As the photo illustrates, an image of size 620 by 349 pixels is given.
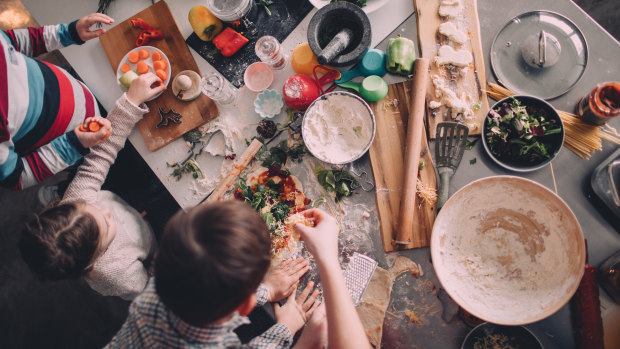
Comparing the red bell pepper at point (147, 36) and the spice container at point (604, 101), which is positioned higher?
the red bell pepper at point (147, 36)

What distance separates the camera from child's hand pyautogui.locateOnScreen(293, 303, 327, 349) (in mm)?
1122

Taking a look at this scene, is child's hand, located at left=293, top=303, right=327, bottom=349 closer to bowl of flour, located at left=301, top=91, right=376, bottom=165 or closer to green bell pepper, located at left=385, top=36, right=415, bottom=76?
bowl of flour, located at left=301, top=91, right=376, bottom=165

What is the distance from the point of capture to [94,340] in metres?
2.05

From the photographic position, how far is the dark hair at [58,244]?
3.36ft

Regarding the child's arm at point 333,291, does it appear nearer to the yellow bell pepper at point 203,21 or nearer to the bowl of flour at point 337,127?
the bowl of flour at point 337,127

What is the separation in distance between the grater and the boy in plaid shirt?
1.34ft

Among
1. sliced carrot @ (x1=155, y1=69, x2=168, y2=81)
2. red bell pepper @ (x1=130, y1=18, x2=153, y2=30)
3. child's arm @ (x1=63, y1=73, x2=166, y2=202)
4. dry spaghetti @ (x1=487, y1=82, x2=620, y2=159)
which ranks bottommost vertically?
dry spaghetti @ (x1=487, y1=82, x2=620, y2=159)

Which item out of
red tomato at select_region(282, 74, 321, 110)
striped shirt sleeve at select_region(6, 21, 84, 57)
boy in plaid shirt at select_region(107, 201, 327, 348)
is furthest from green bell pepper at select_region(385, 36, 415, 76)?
striped shirt sleeve at select_region(6, 21, 84, 57)

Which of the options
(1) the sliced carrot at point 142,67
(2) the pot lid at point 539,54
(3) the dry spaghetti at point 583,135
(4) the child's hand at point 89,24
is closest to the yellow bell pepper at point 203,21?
(1) the sliced carrot at point 142,67

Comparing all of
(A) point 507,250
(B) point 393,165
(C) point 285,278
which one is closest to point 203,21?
(B) point 393,165

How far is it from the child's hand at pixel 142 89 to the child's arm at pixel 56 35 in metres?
0.31

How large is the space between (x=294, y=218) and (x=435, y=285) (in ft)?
1.84

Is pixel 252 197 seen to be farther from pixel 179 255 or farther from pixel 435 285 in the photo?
pixel 435 285

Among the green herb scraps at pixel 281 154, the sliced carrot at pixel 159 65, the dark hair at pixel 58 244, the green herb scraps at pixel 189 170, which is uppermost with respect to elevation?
the sliced carrot at pixel 159 65
